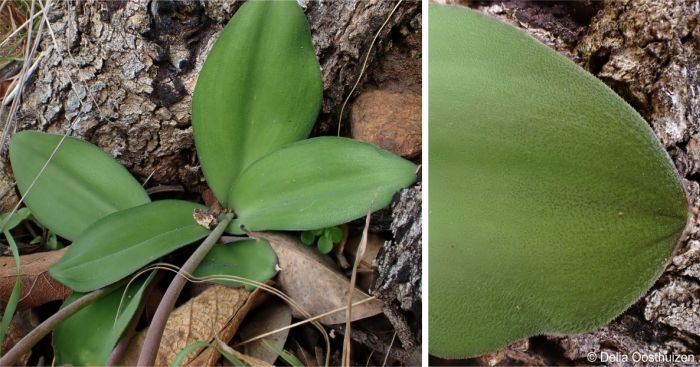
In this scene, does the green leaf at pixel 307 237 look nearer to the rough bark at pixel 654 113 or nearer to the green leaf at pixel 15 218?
the rough bark at pixel 654 113

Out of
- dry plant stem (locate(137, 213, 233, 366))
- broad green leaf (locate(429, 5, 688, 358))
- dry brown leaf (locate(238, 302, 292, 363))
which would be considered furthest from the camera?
dry brown leaf (locate(238, 302, 292, 363))

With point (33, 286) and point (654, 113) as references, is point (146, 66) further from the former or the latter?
point (654, 113)

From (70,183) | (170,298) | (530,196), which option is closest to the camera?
(530,196)

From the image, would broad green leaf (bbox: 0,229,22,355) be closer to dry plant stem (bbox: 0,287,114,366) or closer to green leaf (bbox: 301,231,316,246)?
dry plant stem (bbox: 0,287,114,366)

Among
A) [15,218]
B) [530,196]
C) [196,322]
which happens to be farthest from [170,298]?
[530,196]

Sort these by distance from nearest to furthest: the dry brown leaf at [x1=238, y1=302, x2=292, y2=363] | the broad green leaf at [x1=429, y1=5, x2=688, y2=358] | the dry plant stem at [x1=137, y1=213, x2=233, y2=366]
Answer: the broad green leaf at [x1=429, y1=5, x2=688, y2=358], the dry plant stem at [x1=137, y1=213, x2=233, y2=366], the dry brown leaf at [x1=238, y1=302, x2=292, y2=363]

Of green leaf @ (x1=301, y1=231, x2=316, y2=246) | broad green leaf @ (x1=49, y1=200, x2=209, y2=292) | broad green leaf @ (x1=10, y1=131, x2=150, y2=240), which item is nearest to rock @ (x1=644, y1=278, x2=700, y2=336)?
green leaf @ (x1=301, y1=231, x2=316, y2=246)
